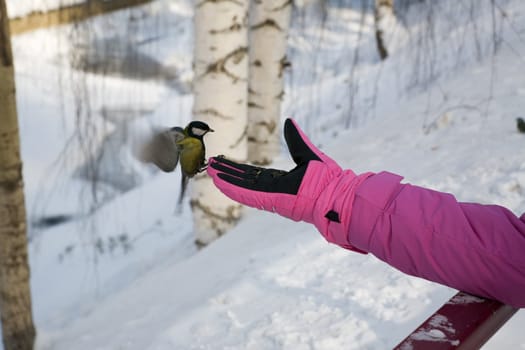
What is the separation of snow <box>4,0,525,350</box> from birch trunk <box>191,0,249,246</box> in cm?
36

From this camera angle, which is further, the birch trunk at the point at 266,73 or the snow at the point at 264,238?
the birch trunk at the point at 266,73

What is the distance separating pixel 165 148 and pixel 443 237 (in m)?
0.49

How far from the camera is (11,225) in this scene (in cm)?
209

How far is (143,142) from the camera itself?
40.1 inches

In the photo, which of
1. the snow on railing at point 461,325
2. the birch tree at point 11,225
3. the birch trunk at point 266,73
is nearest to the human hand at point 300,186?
the snow on railing at point 461,325

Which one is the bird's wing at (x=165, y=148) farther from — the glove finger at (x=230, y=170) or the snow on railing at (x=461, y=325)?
the snow on railing at (x=461, y=325)

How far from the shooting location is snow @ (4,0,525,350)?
5.22 ft

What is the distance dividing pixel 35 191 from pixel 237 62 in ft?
9.01

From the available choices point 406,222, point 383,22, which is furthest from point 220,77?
point 383,22

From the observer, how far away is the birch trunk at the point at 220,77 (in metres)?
2.33

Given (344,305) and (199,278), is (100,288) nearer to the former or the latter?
(199,278)

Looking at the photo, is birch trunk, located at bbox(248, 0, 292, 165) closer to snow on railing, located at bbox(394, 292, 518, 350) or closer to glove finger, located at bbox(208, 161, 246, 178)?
glove finger, located at bbox(208, 161, 246, 178)

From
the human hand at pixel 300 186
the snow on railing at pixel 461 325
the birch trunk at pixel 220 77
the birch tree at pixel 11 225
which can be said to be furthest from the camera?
the birch trunk at pixel 220 77

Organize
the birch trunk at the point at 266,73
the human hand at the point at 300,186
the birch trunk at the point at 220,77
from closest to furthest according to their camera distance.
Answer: the human hand at the point at 300,186, the birch trunk at the point at 220,77, the birch trunk at the point at 266,73
